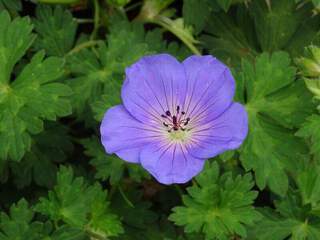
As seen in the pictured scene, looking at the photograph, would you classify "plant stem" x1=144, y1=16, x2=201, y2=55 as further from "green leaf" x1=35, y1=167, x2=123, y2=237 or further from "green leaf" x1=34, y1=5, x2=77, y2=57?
"green leaf" x1=35, y1=167, x2=123, y2=237

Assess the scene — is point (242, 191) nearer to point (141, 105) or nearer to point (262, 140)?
point (262, 140)

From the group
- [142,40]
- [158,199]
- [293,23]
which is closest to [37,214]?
[158,199]

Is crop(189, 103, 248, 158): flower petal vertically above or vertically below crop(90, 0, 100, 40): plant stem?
Answer: below

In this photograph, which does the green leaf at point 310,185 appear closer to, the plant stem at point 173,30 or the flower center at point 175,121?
the flower center at point 175,121

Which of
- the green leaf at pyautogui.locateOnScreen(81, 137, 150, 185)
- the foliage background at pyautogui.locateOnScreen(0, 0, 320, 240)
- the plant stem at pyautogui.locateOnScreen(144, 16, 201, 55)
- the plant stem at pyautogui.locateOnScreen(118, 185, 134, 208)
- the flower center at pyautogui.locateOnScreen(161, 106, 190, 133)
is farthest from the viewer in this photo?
the plant stem at pyautogui.locateOnScreen(144, 16, 201, 55)

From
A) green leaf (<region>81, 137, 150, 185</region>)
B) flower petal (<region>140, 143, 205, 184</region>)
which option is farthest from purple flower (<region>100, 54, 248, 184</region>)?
green leaf (<region>81, 137, 150, 185</region>)

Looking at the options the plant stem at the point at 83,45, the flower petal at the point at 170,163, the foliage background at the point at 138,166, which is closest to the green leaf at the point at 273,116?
the foliage background at the point at 138,166
